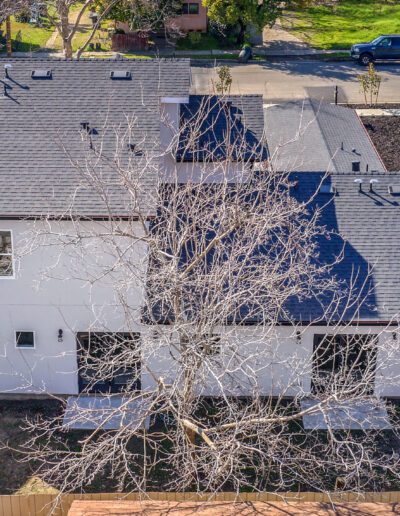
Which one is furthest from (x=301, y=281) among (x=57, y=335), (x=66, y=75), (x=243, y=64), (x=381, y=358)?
(x=243, y=64)

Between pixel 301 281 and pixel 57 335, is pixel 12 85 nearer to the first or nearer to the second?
pixel 57 335

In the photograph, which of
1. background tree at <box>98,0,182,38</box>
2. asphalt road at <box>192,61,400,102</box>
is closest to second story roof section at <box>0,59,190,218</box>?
asphalt road at <box>192,61,400,102</box>

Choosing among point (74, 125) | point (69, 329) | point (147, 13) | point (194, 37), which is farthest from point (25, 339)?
point (194, 37)

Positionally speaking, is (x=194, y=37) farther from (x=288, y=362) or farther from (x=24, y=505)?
(x=24, y=505)

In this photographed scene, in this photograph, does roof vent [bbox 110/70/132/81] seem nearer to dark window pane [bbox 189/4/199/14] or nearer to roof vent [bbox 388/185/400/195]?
roof vent [bbox 388/185/400/195]

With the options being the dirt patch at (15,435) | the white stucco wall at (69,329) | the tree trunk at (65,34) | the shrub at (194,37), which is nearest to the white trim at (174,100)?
the white stucco wall at (69,329)

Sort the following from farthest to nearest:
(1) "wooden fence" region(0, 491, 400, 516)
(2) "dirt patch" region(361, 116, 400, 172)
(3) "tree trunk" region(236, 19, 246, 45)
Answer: (3) "tree trunk" region(236, 19, 246, 45)
(2) "dirt patch" region(361, 116, 400, 172)
(1) "wooden fence" region(0, 491, 400, 516)

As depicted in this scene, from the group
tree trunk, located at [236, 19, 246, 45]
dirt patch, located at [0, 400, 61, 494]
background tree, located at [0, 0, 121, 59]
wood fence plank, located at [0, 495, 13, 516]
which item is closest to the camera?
wood fence plank, located at [0, 495, 13, 516]

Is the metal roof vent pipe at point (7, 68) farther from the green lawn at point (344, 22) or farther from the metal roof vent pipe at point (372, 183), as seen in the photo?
the green lawn at point (344, 22)
